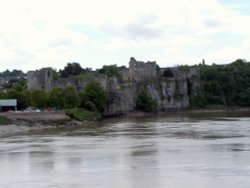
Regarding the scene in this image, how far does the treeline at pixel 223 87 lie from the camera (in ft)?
464

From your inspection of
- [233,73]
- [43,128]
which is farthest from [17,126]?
[233,73]

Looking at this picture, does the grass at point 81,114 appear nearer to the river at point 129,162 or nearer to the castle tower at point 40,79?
the castle tower at point 40,79

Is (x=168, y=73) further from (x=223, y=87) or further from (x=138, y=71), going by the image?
(x=223, y=87)

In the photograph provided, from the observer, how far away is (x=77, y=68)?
14525 centimetres

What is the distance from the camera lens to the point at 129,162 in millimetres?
35500

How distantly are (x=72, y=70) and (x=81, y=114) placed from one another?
56836 millimetres

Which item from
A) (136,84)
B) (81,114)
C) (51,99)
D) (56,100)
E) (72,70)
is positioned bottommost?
(81,114)

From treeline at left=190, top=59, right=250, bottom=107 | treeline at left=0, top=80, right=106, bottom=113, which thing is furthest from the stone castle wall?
treeline at left=0, top=80, right=106, bottom=113

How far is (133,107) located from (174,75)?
26592 mm

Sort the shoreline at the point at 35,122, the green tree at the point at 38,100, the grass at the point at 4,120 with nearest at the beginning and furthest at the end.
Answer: the shoreline at the point at 35,122 → the grass at the point at 4,120 → the green tree at the point at 38,100

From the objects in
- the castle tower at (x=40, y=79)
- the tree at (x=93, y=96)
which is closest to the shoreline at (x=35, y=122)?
the tree at (x=93, y=96)

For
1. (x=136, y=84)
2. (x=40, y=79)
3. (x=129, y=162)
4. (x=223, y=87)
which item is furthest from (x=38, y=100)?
(x=223, y=87)

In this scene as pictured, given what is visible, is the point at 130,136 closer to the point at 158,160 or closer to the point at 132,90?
the point at 158,160

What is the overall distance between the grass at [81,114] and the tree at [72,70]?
48.3 meters
